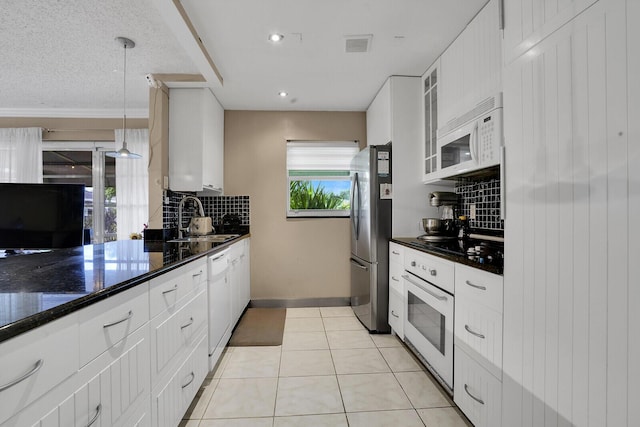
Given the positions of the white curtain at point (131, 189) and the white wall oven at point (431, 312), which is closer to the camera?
the white wall oven at point (431, 312)

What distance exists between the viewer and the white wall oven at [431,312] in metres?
1.75

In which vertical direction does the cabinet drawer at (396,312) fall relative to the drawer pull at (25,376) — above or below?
below

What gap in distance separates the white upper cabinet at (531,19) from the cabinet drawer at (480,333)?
3.68 ft

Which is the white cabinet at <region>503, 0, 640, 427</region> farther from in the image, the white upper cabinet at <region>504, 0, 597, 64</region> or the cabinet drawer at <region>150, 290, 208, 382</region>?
the cabinet drawer at <region>150, 290, 208, 382</region>

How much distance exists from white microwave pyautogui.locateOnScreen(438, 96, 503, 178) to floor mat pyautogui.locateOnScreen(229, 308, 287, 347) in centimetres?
208

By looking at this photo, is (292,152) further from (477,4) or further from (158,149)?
(477,4)

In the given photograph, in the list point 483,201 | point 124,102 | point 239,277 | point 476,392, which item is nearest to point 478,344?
point 476,392

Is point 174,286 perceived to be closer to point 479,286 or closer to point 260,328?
point 479,286

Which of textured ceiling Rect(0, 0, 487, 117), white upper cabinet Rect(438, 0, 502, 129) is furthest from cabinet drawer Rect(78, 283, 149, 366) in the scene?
white upper cabinet Rect(438, 0, 502, 129)

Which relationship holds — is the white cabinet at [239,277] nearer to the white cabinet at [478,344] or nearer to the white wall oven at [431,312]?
the white wall oven at [431,312]

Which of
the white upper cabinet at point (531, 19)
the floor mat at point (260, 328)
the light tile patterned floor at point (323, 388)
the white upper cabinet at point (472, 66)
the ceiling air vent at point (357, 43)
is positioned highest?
the ceiling air vent at point (357, 43)

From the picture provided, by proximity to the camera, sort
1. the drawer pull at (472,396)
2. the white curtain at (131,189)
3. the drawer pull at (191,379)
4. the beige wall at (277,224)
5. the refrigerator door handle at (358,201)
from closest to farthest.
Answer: the drawer pull at (472,396)
the drawer pull at (191,379)
the refrigerator door handle at (358,201)
the beige wall at (277,224)
the white curtain at (131,189)

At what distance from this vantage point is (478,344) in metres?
1.46

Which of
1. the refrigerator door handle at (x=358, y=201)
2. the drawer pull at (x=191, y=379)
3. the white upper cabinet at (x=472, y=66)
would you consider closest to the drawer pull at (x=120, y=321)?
the drawer pull at (x=191, y=379)
